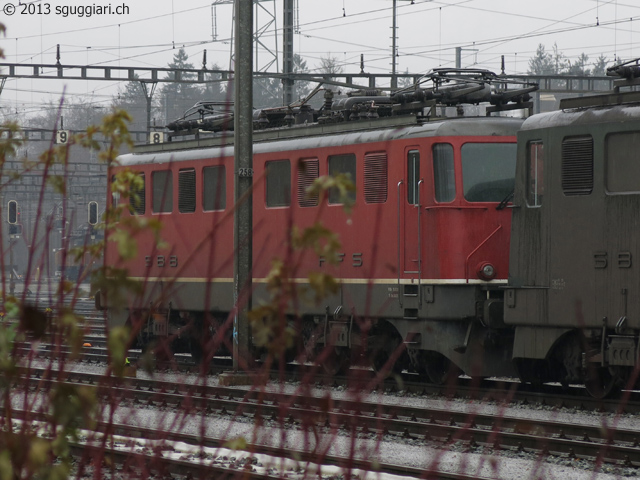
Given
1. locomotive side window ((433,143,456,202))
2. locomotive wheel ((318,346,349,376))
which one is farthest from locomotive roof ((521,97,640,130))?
locomotive wheel ((318,346,349,376))

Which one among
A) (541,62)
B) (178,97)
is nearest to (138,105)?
(178,97)

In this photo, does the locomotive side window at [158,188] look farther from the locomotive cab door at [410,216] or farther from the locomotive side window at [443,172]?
the locomotive side window at [443,172]

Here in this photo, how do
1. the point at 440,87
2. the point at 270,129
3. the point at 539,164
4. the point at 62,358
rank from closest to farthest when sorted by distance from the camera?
the point at 62,358, the point at 539,164, the point at 440,87, the point at 270,129

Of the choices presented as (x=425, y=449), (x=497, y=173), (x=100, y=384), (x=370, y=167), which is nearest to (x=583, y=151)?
(x=497, y=173)

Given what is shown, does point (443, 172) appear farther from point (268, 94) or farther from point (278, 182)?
point (268, 94)

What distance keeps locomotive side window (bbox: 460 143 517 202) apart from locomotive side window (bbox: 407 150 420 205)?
2.01ft

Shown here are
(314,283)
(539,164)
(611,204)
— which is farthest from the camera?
(539,164)

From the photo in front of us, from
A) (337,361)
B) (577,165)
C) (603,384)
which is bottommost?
(337,361)

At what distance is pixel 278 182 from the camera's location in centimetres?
1695

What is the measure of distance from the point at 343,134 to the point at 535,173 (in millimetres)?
3496

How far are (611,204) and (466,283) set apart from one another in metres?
2.45

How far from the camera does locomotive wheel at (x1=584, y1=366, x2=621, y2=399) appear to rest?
41.5ft

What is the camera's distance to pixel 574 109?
13086mm

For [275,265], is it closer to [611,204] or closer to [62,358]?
[62,358]
